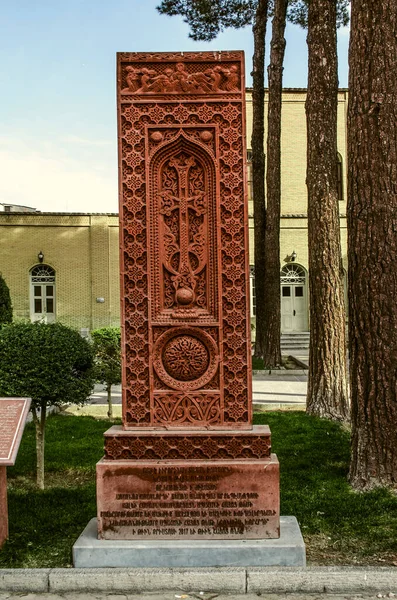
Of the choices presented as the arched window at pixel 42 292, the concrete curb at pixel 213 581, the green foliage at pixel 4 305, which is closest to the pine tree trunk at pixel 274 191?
the green foliage at pixel 4 305

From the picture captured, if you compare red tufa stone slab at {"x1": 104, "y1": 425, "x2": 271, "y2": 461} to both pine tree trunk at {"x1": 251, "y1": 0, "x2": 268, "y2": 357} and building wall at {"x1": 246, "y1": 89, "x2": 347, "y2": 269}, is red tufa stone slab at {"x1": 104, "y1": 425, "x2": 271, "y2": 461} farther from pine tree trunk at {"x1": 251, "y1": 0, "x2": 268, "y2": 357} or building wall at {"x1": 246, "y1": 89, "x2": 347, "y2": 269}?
building wall at {"x1": 246, "y1": 89, "x2": 347, "y2": 269}

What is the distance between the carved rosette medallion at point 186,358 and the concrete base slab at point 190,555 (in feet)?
3.43

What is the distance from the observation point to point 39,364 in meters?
6.46

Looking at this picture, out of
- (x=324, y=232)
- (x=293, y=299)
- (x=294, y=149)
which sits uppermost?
(x=294, y=149)

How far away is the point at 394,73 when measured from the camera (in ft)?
20.4

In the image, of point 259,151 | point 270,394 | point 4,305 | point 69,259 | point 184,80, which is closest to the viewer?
point 184,80

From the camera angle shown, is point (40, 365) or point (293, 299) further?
point (293, 299)

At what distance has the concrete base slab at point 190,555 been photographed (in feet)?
14.6

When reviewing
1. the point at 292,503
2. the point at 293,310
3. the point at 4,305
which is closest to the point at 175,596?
the point at 292,503

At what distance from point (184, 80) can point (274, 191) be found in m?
14.5

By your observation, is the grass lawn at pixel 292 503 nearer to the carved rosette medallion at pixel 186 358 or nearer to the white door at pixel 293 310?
the carved rosette medallion at pixel 186 358

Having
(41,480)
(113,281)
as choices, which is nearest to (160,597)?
(41,480)

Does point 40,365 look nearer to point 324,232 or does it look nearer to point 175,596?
point 175,596

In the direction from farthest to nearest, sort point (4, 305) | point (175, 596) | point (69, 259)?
point (69, 259) → point (4, 305) → point (175, 596)
